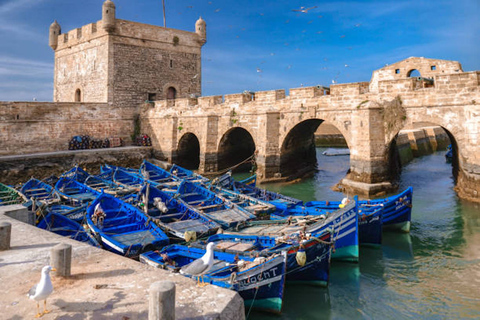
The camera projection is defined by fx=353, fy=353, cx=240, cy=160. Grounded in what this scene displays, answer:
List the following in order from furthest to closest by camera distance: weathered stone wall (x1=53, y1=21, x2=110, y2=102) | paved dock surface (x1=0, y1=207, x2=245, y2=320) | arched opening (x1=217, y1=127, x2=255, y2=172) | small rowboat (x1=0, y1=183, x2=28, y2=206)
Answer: weathered stone wall (x1=53, y1=21, x2=110, y2=102), arched opening (x1=217, y1=127, x2=255, y2=172), small rowboat (x1=0, y1=183, x2=28, y2=206), paved dock surface (x1=0, y1=207, x2=245, y2=320)

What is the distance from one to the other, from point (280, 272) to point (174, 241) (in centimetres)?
341

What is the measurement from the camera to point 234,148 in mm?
22250

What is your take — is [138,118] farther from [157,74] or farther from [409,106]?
[409,106]

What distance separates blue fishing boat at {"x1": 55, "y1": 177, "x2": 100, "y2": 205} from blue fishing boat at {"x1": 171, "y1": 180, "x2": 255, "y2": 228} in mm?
3226

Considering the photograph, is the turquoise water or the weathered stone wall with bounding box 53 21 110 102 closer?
the turquoise water

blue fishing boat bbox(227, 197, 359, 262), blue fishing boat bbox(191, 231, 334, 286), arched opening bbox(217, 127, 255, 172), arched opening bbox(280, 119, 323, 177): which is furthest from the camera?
arched opening bbox(217, 127, 255, 172)

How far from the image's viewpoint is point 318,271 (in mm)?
7285

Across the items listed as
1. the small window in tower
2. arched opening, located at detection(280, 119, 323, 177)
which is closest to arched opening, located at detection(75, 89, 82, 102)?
the small window in tower

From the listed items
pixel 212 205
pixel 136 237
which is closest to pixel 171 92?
pixel 212 205

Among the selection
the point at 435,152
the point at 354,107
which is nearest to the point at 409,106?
the point at 354,107

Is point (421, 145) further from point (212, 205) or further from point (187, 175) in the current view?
point (212, 205)

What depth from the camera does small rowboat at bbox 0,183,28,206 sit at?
37.8 feet

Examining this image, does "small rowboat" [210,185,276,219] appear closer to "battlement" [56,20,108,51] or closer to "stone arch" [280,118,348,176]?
"stone arch" [280,118,348,176]

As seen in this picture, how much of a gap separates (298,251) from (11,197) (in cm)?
1073
